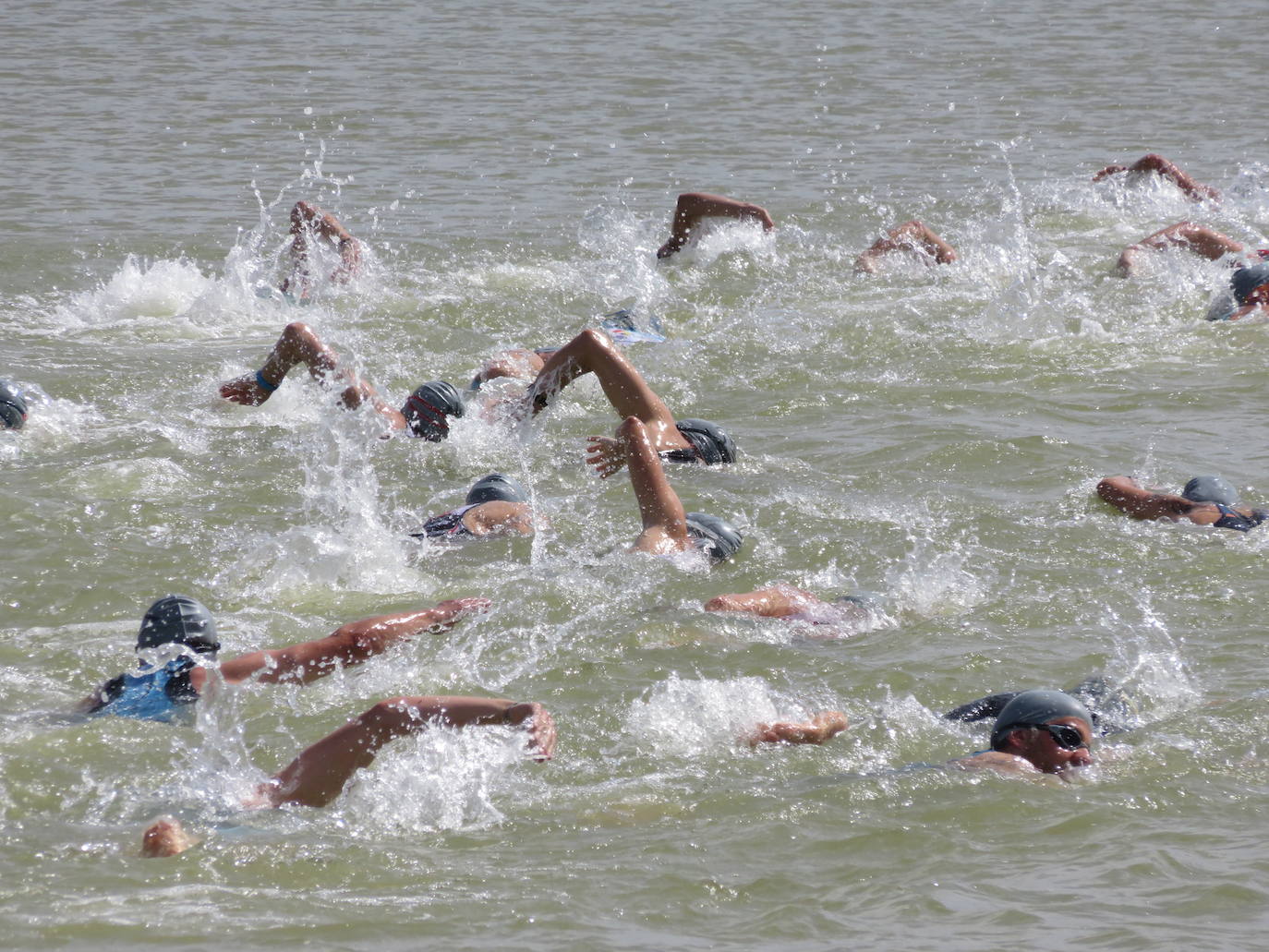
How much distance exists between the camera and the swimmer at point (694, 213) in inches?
515

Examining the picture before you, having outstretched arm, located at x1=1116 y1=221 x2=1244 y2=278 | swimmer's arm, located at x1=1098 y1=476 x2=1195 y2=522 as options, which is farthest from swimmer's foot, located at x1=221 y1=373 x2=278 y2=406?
outstretched arm, located at x1=1116 y1=221 x2=1244 y2=278

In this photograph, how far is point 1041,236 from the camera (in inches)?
562

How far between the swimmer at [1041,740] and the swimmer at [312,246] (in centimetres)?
758

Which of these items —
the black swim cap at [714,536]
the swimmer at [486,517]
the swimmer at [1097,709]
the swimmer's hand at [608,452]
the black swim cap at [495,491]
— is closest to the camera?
the swimmer at [1097,709]

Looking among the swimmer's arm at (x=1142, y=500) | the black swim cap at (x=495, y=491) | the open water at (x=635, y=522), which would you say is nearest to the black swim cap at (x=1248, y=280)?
the open water at (x=635, y=522)

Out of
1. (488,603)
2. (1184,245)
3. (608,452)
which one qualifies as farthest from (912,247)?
(488,603)

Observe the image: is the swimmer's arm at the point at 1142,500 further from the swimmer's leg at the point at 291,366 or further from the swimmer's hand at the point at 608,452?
Result: the swimmer's leg at the point at 291,366

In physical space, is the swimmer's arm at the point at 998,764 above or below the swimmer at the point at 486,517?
below

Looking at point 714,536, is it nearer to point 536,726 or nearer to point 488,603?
point 488,603

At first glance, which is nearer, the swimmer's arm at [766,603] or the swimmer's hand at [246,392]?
the swimmer's arm at [766,603]

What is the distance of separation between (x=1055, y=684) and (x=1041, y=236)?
27.0 feet

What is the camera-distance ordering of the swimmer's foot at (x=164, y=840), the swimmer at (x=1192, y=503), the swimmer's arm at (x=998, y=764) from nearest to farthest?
the swimmer's foot at (x=164, y=840) → the swimmer's arm at (x=998, y=764) → the swimmer at (x=1192, y=503)

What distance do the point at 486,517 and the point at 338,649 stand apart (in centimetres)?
170

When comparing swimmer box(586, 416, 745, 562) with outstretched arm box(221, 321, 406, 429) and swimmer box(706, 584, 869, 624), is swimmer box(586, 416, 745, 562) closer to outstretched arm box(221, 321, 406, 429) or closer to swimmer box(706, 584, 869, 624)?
swimmer box(706, 584, 869, 624)
